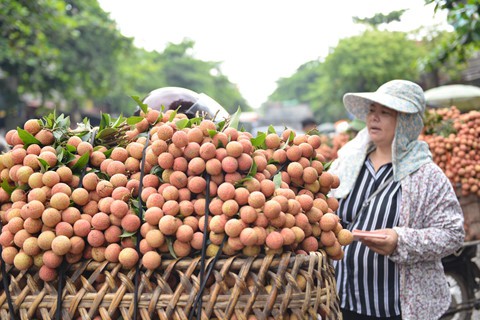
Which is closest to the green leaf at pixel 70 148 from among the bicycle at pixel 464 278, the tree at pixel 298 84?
the bicycle at pixel 464 278

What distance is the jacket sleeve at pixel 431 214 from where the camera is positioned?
6.95 ft

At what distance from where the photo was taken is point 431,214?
2211 millimetres

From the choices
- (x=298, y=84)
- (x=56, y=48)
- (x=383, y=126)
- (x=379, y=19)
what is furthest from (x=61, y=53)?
(x=298, y=84)

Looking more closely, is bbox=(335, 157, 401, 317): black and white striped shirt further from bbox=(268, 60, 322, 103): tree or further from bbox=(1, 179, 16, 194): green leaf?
bbox=(268, 60, 322, 103): tree

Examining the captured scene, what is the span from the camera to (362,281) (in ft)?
7.42

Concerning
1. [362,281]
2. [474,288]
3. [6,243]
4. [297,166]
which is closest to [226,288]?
[297,166]

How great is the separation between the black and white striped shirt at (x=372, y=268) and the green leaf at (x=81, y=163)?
59.1 inches

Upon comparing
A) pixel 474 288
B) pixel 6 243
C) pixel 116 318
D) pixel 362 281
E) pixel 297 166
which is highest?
pixel 297 166

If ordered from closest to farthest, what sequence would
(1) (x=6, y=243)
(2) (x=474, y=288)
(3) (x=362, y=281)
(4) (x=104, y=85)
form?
(1) (x=6, y=243) → (3) (x=362, y=281) → (2) (x=474, y=288) → (4) (x=104, y=85)

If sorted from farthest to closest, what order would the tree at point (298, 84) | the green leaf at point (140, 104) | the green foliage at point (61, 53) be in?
the tree at point (298, 84), the green foliage at point (61, 53), the green leaf at point (140, 104)

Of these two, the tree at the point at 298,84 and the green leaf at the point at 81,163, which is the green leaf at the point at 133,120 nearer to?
the green leaf at the point at 81,163

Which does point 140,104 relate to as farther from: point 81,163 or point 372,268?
point 372,268

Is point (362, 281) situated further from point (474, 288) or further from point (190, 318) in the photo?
point (474, 288)

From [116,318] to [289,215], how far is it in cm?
50
